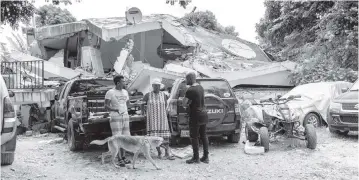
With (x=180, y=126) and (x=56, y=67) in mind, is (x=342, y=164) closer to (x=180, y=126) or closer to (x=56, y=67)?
(x=180, y=126)

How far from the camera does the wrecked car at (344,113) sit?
9.03 metres

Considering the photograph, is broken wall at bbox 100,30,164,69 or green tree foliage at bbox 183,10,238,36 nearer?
broken wall at bbox 100,30,164,69

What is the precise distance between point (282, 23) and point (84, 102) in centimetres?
1173

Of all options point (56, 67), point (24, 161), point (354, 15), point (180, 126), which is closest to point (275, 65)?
point (354, 15)

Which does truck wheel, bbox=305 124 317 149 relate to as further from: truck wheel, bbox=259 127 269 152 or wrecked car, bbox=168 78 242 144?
wrecked car, bbox=168 78 242 144

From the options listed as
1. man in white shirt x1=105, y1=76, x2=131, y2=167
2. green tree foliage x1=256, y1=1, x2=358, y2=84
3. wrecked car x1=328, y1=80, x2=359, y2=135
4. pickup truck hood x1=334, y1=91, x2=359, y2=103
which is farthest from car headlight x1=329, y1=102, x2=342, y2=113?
man in white shirt x1=105, y1=76, x2=131, y2=167

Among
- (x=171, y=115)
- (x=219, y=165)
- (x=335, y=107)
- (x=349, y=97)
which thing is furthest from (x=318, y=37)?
(x=219, y=165)

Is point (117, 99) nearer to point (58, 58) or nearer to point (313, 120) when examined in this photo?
point (313, 120)

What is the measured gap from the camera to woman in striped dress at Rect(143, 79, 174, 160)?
278 inches

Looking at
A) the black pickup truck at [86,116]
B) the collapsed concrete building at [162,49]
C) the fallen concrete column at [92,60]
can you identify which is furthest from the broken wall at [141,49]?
the black pickup truck at [86,116]

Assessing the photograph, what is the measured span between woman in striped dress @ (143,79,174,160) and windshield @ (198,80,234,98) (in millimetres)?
1467

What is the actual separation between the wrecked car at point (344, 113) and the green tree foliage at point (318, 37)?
139 inches

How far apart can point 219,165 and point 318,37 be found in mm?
9861

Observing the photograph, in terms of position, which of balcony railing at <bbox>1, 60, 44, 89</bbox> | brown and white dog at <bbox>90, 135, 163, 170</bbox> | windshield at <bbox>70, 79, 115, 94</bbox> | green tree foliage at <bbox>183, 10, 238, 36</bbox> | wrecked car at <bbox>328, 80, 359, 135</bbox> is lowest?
brown and white dog at <bbox>90, 135, 163, 170</bbox>
